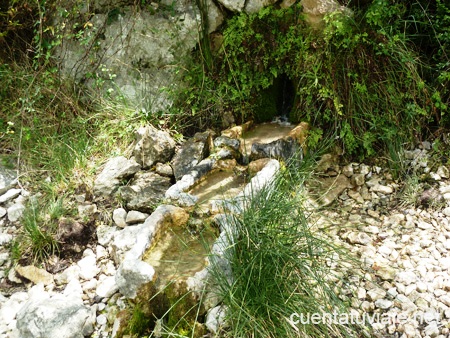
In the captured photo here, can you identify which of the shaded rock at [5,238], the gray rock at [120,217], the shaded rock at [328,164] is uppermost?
the shaded rock at [5,238]

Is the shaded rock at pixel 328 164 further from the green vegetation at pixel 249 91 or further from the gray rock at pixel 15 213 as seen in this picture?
the gray rock at pixel 15 213

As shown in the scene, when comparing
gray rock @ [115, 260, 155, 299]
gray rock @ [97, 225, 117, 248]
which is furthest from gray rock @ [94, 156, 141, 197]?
gray rock @ [115, 260, 155, 299]

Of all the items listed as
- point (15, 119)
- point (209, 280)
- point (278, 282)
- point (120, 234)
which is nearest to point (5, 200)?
point (15, 119)

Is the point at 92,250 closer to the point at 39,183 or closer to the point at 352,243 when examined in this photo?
the point at 39,183

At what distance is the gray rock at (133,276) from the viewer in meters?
2.71

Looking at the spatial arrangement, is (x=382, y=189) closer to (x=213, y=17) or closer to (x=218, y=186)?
(x=218, y=186)

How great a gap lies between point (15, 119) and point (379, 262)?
3414 millimetres

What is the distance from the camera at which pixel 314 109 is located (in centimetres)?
410

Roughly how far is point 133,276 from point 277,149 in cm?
165

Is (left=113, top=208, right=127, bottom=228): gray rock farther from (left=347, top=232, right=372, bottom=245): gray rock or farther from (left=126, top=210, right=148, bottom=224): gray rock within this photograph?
(left=347, top=232, right=372, bottom=245): gray rock

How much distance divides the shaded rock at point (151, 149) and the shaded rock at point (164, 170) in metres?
0.07

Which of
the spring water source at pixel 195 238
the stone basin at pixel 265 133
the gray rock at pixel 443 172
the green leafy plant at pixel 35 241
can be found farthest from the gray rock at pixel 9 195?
the gray rock at pixel 443 172

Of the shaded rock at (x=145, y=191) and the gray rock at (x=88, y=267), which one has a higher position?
the shaded rock at (x=145, y=191)

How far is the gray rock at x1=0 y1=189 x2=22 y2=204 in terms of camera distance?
4012 millimetres
